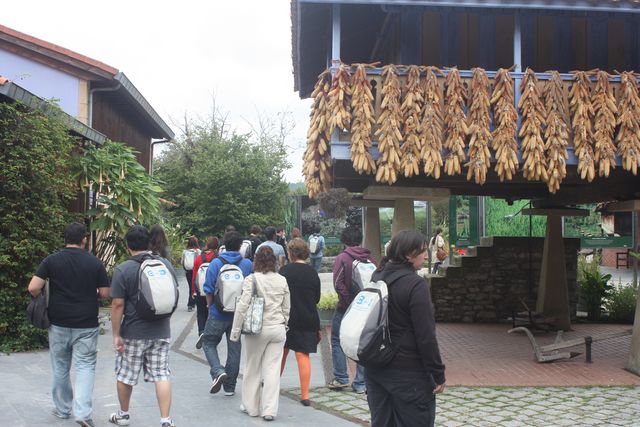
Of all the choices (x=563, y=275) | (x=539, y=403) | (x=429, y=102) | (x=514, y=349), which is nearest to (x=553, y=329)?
(x=563, y=275)

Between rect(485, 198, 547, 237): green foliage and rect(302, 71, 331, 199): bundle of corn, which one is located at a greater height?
Result: rect(302, 71, 331, 199): bundle of corn

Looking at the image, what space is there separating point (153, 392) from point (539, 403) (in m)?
4.07

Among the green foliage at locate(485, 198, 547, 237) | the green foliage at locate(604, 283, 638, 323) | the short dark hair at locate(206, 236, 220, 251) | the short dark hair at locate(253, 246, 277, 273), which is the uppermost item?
the green foliage at locate(485, 198, 547, 237)

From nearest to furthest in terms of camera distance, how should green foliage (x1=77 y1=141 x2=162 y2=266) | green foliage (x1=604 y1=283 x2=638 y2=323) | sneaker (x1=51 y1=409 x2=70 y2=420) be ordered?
sneaker (x1=51 y1=409 x2=70 y2=420) < green foliage (x1=77 y1=141 x2=162 y2=266) < green foliage (x1=604 y1=283 x2=638 y2=323)

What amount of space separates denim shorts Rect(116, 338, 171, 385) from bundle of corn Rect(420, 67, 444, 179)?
11.7 ft

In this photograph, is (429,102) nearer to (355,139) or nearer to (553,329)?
(355,139)

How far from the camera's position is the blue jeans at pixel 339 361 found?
A: 7.92 metres

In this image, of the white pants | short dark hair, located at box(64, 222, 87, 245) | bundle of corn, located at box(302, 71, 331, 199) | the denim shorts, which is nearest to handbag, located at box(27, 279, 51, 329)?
short dark hair, located at box(64, 222, 87, 245)

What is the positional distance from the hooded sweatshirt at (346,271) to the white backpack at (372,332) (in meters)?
3.10

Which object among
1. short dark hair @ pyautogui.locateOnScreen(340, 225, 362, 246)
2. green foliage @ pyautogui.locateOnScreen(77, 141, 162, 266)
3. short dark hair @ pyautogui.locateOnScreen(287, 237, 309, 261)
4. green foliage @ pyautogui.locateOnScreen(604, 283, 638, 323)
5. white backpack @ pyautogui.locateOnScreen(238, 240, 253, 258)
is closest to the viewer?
→ short dark hair @ pyautogui.locateOnScreen(287, 237, 309, 261)

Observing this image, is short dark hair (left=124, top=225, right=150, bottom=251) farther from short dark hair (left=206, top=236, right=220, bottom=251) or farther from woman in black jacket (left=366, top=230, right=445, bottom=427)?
short dark hair (left=206, top=236, right=220, bottom=251)

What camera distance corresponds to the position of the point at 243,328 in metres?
6.64

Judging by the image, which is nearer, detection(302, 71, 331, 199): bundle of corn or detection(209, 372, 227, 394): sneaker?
detection(209, 372, 227, 394): sneaker

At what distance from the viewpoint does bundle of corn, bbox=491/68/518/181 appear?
8.06 metres
